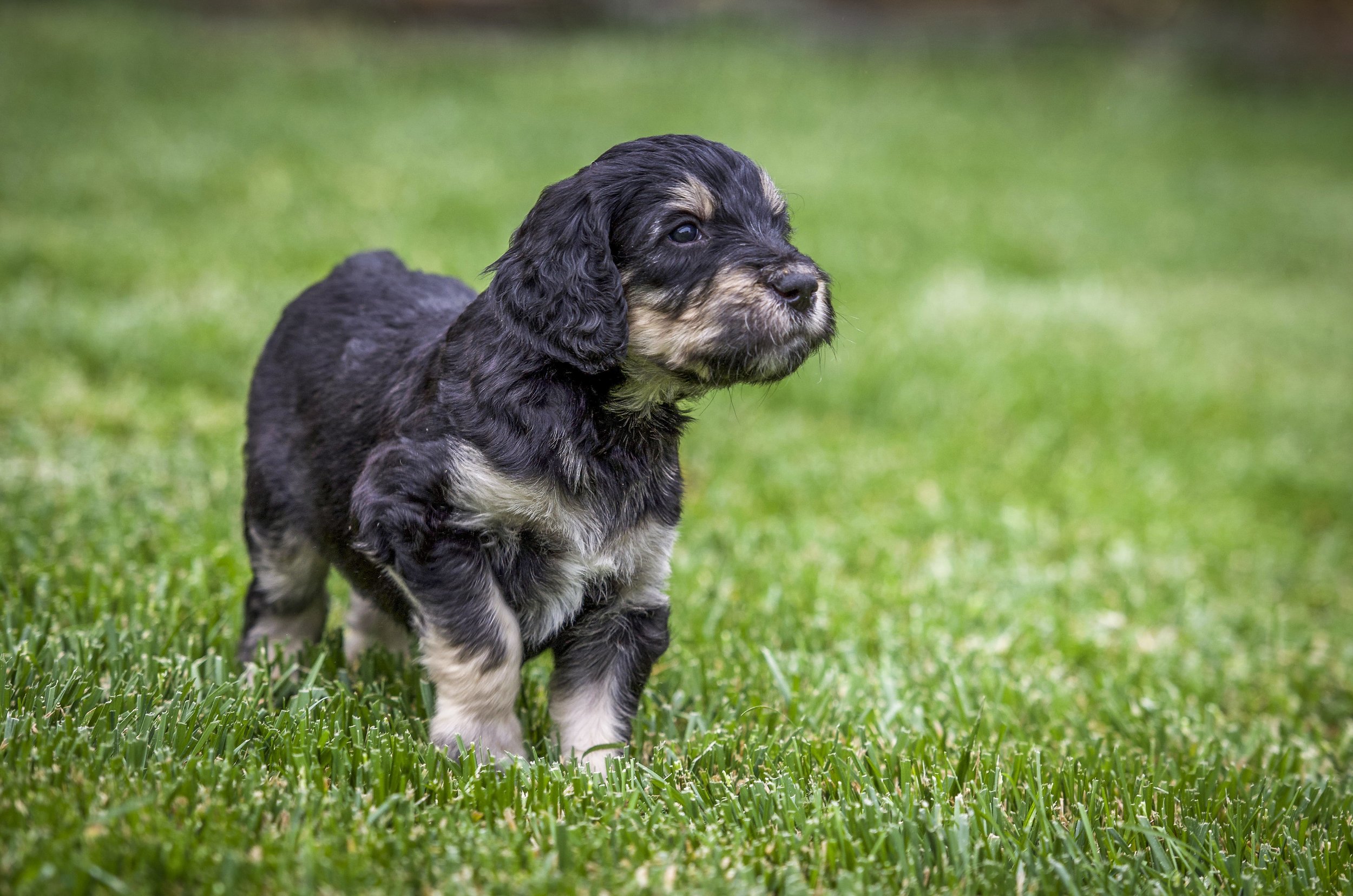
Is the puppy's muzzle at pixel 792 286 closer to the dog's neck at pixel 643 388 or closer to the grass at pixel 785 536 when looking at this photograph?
the dog's neck at pixel 643 388

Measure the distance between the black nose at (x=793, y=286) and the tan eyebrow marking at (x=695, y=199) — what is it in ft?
0.95

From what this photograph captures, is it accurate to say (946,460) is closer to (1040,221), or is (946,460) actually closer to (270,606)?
(270,606)

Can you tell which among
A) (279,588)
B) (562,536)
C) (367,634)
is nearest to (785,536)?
(367,634)

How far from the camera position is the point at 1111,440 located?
8.12 metres

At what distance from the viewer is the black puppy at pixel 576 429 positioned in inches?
120

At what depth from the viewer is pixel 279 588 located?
12.8 feet

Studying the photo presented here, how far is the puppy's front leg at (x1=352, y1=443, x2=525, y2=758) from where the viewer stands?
3057 mm

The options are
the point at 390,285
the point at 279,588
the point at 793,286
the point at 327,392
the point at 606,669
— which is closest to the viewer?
the point at 793,286

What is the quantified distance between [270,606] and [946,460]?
15.2ft

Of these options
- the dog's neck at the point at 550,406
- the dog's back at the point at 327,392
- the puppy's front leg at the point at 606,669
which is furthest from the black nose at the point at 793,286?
the dog's back at the point at 327,392

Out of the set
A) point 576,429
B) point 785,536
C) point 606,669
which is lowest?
point 785,536

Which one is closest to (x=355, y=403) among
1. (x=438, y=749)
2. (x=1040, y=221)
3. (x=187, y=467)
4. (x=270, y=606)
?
(x=270, y=606)

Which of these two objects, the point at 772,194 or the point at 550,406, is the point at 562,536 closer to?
the point at 550,406

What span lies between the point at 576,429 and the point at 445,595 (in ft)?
1.84
